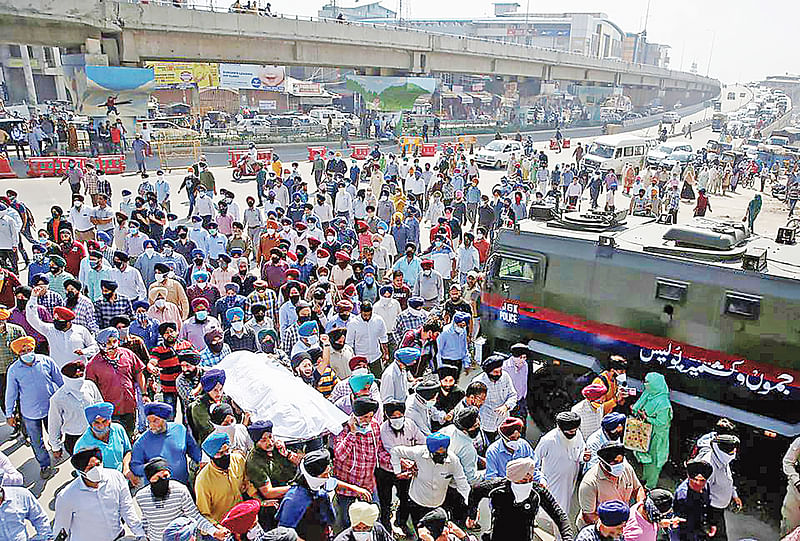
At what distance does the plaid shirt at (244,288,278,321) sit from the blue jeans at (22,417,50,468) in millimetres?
2637

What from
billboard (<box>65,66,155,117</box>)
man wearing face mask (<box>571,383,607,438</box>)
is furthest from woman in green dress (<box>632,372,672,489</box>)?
billboard (<box>65,66,155,117</box>)

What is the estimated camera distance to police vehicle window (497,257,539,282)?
7562 mm

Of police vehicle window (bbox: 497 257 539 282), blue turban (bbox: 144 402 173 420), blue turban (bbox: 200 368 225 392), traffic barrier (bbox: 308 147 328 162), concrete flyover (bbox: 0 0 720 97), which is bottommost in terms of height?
traffic barrier (bbox: 308 147 328 162)

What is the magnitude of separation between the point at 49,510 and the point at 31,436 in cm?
81

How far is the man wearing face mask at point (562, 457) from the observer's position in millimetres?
5000

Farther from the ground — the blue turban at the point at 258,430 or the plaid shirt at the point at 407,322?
the blue turban at the point at 258,430

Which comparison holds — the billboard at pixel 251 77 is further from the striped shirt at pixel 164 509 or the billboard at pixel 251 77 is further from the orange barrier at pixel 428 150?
the striped shirt at pixel 164 509

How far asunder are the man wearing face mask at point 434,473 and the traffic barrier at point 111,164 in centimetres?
2330

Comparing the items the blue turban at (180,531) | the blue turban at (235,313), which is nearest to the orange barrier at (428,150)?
the blue turban at (235,313)

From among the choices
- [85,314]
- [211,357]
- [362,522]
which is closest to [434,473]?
[362,522]

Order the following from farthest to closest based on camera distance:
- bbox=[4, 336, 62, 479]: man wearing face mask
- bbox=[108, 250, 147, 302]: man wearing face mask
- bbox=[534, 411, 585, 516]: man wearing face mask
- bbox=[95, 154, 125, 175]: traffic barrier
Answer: bbox=[95, 154, 125, 175]: traffic barrier
bbox=[108, 250, 147, 302]: man wearing face mask
bbox=[4, 336, 62, 479]: man wearing face mask
bbox=[534, 411, 585, 516]: man wearing face mask

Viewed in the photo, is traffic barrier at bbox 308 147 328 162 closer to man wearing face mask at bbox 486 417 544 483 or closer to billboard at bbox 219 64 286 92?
man wearing face mask at bbox 486 417 544 483

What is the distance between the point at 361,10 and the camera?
454ft

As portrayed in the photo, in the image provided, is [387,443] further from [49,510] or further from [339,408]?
[49,510]
